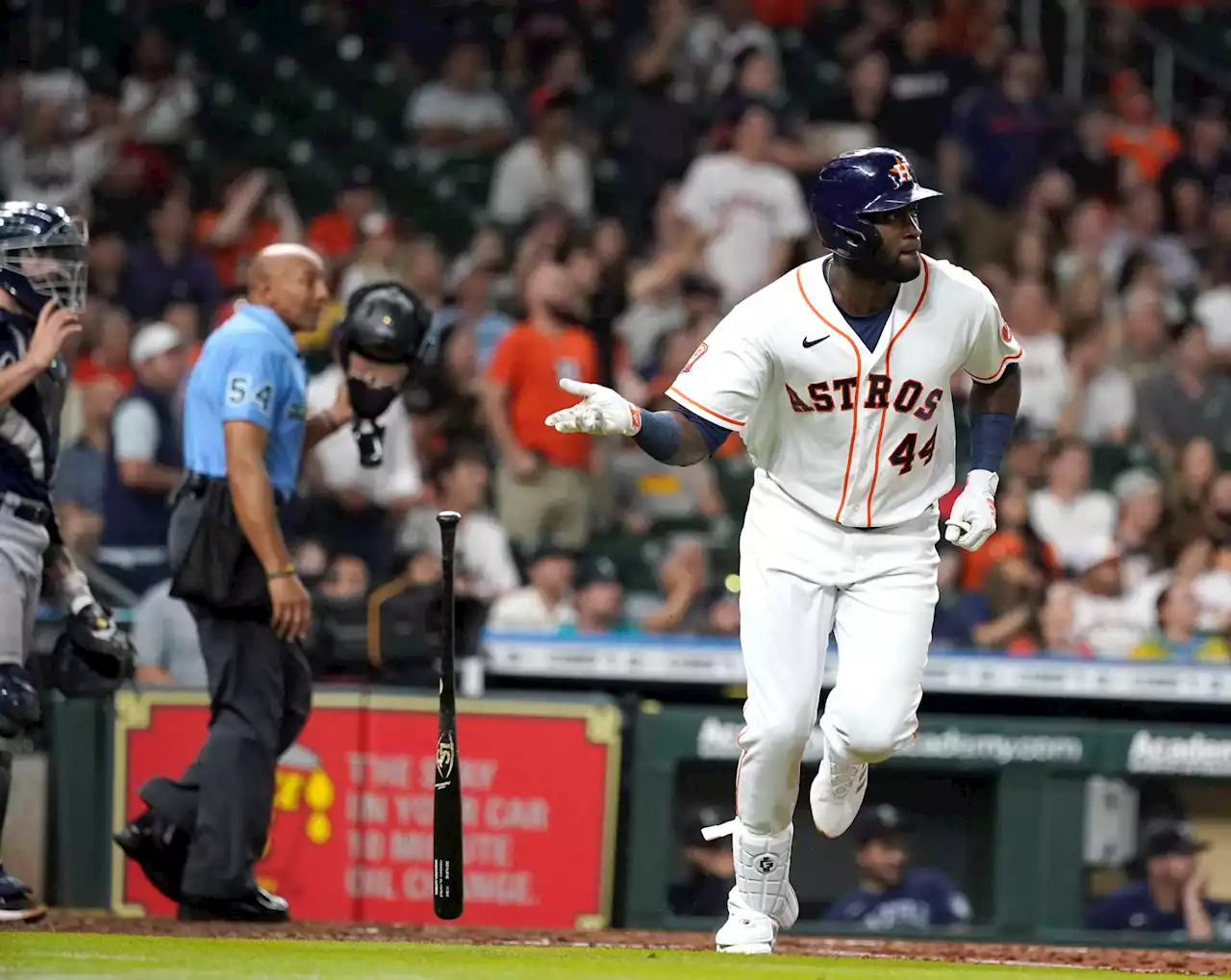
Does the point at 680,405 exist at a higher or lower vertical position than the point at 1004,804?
higher

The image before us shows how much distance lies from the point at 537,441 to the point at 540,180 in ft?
7.57

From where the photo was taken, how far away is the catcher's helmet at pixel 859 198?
18.3 feet

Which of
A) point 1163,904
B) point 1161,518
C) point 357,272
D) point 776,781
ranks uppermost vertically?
point 357,272

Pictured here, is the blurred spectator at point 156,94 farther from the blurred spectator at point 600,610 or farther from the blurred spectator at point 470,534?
the blurred spectator at point 600,610

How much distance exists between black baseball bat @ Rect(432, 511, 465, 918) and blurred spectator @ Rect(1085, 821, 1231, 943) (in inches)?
131

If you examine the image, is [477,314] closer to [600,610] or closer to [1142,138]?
[600,610]

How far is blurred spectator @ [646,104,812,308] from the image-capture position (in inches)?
475

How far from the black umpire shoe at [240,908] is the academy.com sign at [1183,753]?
3590 millimetres

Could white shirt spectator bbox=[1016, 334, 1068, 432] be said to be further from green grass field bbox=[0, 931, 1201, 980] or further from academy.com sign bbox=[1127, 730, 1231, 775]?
green grass field bbox=[0, 931, 1201, 980]

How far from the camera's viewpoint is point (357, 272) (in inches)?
458

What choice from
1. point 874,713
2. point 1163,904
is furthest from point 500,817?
point 874,713

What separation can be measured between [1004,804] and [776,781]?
3131mm

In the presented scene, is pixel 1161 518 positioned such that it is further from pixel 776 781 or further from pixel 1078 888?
pixel 776 781

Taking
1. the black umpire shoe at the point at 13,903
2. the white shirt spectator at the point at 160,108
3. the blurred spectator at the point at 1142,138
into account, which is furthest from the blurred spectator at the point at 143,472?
the blurred spectator at the point at 1142,138
